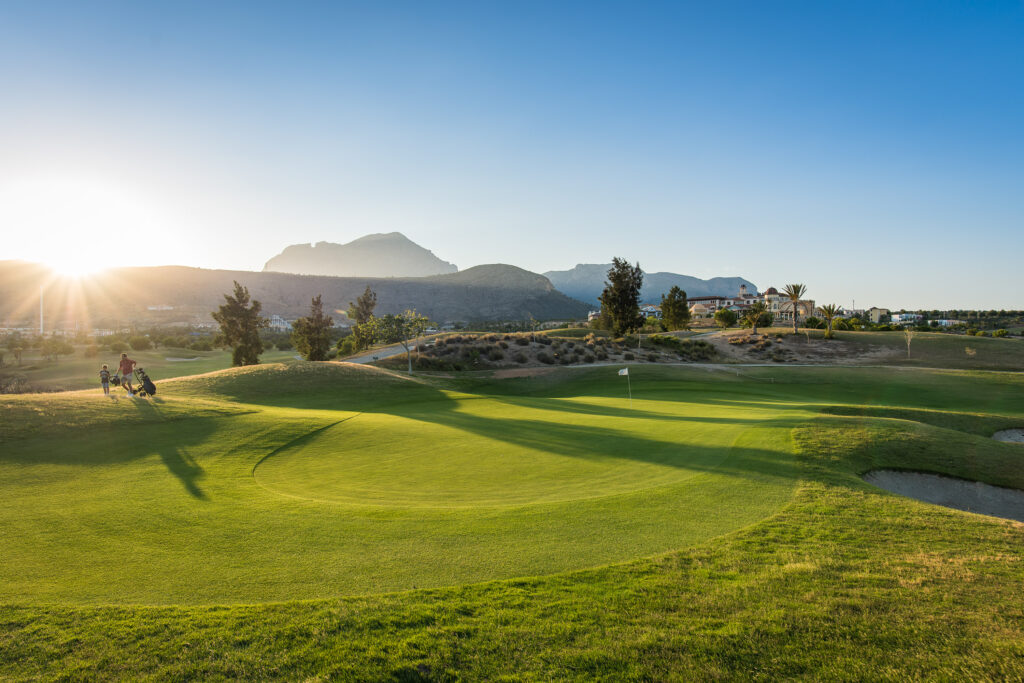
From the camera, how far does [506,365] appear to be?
1779 inches

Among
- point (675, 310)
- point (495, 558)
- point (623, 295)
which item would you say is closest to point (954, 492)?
point (495, 558)

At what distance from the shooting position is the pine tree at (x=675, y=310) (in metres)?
83.2

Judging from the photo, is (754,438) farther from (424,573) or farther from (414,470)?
(424,573)

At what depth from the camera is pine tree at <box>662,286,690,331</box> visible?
83.2 meters

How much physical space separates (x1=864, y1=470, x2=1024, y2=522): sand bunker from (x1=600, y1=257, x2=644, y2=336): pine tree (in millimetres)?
48992

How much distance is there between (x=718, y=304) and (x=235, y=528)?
587 ft

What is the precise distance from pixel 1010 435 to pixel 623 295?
143ft

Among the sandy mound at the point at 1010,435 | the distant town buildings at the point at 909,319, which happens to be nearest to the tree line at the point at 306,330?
the sandy mound at the point at 1010,435

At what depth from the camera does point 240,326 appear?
47438mm

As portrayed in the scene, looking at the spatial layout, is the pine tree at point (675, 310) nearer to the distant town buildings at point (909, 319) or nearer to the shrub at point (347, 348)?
the distant town buildings at point (909, 319)

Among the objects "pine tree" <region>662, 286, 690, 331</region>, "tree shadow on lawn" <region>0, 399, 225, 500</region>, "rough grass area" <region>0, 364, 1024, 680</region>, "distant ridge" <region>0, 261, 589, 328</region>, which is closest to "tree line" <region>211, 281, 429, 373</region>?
"tree shadow on lawn" <region>0, 399, 225, 500</region>

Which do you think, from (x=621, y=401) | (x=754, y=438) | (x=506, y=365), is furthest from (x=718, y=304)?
(x=754, y=438)

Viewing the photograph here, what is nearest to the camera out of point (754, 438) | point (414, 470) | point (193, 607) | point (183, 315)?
point (193, 607)

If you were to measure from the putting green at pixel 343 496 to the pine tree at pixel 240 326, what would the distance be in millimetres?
33341
